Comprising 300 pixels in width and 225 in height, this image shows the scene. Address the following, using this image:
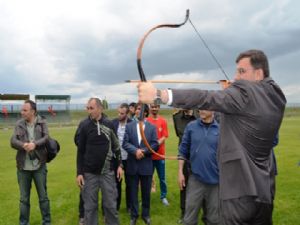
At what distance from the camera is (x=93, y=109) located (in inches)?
234

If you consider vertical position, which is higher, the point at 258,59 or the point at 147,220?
the point at 258,59

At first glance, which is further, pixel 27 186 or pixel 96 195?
pixel 27 186

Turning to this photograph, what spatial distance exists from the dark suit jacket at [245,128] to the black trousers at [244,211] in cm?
5

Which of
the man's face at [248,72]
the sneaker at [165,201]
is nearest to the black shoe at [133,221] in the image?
the sneaker at [165,201]

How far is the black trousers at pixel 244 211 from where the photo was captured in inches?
124

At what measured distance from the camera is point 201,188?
16.6 feet

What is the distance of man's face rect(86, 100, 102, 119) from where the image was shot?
5.94 meters

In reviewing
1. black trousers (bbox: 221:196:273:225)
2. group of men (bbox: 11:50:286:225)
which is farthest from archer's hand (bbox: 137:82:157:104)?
black trousers (bbox: 221:196:273:225)

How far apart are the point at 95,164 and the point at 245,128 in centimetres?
336

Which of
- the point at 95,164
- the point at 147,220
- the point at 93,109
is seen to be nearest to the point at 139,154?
the point at 95,164

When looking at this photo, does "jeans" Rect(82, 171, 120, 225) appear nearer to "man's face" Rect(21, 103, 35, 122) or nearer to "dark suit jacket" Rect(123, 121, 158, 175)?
"dark suit jacket" Rect(123, 121, 158, 175)

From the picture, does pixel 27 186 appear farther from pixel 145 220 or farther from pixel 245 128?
pixel 245 128

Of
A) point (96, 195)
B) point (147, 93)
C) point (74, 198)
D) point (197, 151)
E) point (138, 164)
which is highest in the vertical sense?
point (147, 93)

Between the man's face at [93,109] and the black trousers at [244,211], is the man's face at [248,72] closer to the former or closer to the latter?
the black trousers at [244,211]
